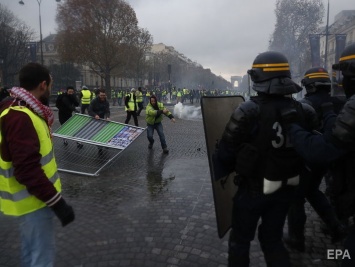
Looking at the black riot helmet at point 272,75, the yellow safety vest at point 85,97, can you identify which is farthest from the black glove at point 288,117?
the yellow safety vest at point 85,97

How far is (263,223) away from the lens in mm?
2486

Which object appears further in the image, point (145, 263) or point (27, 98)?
point (145, 263)

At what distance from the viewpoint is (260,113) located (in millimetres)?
2295

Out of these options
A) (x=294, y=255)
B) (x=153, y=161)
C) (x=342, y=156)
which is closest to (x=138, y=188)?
(x=153, y=161)

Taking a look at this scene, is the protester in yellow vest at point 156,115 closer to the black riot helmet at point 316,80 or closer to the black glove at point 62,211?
the black riot helmet at point 316,80

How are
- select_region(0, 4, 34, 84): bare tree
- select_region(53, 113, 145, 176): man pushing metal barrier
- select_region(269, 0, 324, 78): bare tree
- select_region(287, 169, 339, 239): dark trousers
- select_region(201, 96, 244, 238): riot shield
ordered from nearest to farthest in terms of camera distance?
select_region(201, 96, 244, 238): riot shield
select_region(287, 169, 339, 239): dark trousers
select_region(53, 113, 145, 176): man pushing metal barrier
select_region(0, 4, 34, 84): bare tree
select_region(269, 0, 324, 78): bare tree

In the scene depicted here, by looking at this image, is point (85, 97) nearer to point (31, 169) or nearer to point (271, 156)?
point (31, 169)

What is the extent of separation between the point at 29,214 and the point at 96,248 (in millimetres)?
1428

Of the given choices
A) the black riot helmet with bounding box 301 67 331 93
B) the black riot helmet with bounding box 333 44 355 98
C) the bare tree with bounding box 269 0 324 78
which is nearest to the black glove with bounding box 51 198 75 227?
the black riot helmet with bounding box 333 44 355 98

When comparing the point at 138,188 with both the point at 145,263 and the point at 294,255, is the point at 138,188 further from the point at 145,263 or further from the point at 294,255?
the point at 294,255

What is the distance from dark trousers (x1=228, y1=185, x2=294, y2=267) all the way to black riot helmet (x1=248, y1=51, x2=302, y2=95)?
71 cm

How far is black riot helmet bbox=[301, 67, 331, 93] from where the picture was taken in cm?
368

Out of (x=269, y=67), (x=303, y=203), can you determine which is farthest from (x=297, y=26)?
(x=269, y=67)

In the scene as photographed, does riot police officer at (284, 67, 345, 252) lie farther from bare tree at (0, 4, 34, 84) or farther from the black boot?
bare tree at (0, 4, 34, 84)
